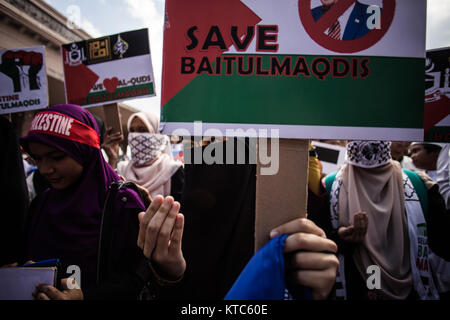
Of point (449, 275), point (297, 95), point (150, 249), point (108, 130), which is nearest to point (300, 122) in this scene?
point (297, 95)

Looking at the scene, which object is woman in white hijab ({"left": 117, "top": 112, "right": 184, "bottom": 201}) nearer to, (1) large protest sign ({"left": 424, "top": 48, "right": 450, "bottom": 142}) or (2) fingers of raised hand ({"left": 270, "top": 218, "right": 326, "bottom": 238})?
(2) fingers of raised hand ({"left": 270, "top": 218, "right": 326, "bottom": 238})

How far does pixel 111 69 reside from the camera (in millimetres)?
2322

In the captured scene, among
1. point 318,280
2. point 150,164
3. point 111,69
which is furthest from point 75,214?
point 111,69

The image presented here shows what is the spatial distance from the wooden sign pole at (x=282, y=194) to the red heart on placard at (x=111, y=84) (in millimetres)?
2070

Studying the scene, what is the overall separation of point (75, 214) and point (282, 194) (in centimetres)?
107

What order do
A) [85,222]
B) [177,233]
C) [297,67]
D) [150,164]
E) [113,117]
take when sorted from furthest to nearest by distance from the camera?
1. [150,164]
2. [113,117]
3. [85,222]
4. [177,233]
5. [297,67]

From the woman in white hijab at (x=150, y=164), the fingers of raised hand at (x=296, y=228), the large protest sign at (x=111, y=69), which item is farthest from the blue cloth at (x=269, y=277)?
the large protest sign at (x=111, y=69)

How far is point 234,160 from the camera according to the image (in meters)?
1.51

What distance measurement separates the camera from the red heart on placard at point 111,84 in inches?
88.9

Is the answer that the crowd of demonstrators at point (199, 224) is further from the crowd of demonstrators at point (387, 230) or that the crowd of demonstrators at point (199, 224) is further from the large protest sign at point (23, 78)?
the large protest sign at point (23, 78)

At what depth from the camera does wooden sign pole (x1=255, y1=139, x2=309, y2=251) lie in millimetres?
623

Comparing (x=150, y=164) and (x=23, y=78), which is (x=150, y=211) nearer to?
(x=150, y=164)

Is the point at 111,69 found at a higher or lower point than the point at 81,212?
higher
